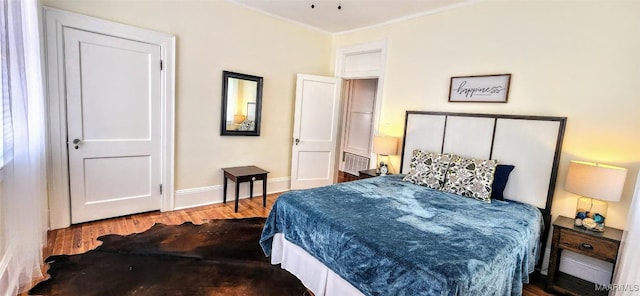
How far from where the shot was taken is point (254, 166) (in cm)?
404

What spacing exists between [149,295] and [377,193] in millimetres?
1855

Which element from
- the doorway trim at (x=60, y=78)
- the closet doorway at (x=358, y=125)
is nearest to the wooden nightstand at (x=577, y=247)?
the closet doorway at (x=358, y=125)

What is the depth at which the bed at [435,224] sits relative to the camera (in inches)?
59.5

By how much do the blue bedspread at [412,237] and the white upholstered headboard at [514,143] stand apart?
0.24m

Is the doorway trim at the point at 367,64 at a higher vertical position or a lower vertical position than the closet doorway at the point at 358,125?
higher

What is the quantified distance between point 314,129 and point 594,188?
318 cm

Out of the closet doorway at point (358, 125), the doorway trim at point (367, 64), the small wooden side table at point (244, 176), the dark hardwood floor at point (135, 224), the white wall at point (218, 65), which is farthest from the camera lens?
the closet doorway at point (358, 125)

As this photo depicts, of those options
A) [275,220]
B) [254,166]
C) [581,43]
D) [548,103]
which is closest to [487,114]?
[548,103]

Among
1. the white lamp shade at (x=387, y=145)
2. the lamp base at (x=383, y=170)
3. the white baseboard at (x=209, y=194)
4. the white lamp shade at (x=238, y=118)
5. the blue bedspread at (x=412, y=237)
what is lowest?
the white baseboard at (x=209, y=194)

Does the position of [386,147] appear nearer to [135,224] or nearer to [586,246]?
[586,246]

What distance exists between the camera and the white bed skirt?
6.13 feet

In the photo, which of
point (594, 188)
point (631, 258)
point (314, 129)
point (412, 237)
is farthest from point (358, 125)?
point (631, 258)

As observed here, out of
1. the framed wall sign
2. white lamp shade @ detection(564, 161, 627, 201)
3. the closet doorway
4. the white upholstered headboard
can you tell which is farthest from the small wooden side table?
white lamp shade @ detection(564, 161, 627, 201)

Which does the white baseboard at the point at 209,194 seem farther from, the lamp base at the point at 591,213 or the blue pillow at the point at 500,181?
the lamp base at the point at 591,213
